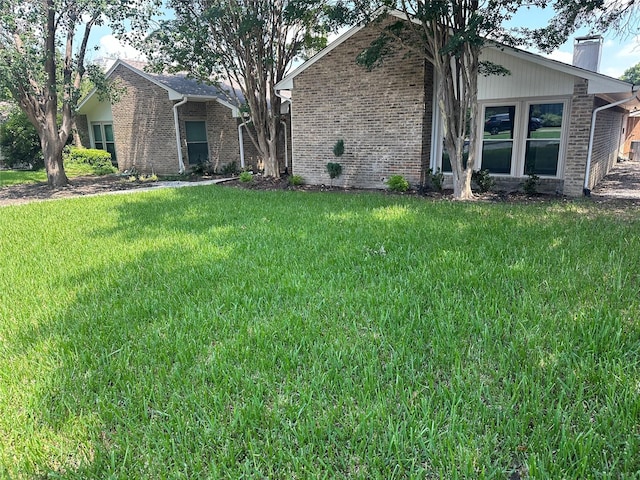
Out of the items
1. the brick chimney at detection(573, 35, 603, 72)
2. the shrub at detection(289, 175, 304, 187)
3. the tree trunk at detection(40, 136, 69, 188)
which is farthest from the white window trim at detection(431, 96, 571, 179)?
the tree trunk at detection(40, 136, 69, 188)

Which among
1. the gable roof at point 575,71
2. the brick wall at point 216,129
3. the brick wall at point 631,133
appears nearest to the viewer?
the gable roof at point 575,71

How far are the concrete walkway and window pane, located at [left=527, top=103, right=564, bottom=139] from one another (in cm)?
186

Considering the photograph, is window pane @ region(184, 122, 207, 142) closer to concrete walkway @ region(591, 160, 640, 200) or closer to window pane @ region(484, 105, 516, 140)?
window pane @ region(484, 105, 516, 140)

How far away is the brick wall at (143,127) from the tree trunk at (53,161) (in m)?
4.75

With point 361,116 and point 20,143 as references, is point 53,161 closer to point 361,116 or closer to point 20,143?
point 20,143

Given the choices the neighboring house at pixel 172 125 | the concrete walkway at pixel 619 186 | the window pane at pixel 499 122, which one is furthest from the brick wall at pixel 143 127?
the concrete walkway at pixel 619 186

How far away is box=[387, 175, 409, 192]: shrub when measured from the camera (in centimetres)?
1131

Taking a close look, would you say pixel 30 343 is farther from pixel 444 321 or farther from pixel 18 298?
pixel 444 321

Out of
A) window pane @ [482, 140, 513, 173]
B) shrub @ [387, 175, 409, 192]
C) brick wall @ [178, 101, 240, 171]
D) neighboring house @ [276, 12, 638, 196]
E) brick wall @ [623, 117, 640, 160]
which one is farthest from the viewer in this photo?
brick wall @ [623, 117, 640, 160]

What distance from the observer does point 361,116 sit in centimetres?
1228

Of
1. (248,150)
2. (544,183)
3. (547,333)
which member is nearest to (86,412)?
(547,333)

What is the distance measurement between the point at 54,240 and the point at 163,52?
31.2ft

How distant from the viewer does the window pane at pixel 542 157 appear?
34.6 ft

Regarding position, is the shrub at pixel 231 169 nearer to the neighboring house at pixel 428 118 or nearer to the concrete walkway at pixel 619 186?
the neighboring house at pixel 428 118
